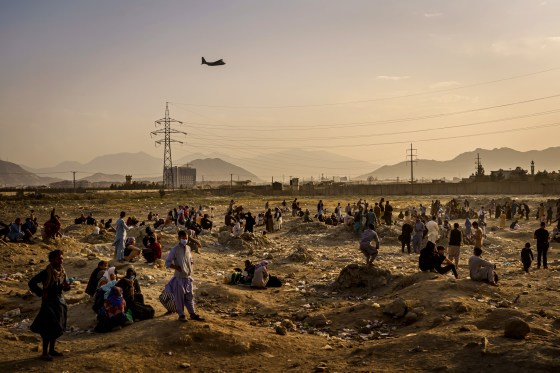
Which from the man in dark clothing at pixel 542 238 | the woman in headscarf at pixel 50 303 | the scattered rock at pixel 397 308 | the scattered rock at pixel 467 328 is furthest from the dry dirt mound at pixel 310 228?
the woman in headscarf at pixel 50 303

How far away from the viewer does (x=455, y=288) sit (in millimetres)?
11523

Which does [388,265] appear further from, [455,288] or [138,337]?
[138,337]

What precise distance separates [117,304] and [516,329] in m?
6.98

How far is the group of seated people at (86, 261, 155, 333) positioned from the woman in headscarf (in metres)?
1.46

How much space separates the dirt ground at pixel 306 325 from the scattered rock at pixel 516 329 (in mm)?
152

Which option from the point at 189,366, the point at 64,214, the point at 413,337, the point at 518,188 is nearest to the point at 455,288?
the point at 413,337

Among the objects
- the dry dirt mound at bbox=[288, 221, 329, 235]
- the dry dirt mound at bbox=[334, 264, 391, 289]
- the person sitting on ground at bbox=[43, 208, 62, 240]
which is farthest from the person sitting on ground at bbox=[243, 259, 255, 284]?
the dry dirt mound at bbox=[288, 221, 329, 235]

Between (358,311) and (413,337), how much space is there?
7.75ft

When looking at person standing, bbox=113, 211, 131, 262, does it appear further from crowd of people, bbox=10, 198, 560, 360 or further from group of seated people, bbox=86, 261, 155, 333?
group of seated people, bbox=86, 261, 155, 333

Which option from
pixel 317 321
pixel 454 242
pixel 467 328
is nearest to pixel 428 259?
pixel 454 242

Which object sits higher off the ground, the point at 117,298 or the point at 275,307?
the point at 117,298

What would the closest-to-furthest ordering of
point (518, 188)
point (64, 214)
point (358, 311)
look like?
point (358, 311), point (64, 214), point (518, 188)

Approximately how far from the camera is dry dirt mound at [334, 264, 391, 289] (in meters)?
14.0

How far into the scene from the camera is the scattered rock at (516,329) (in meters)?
8.34
